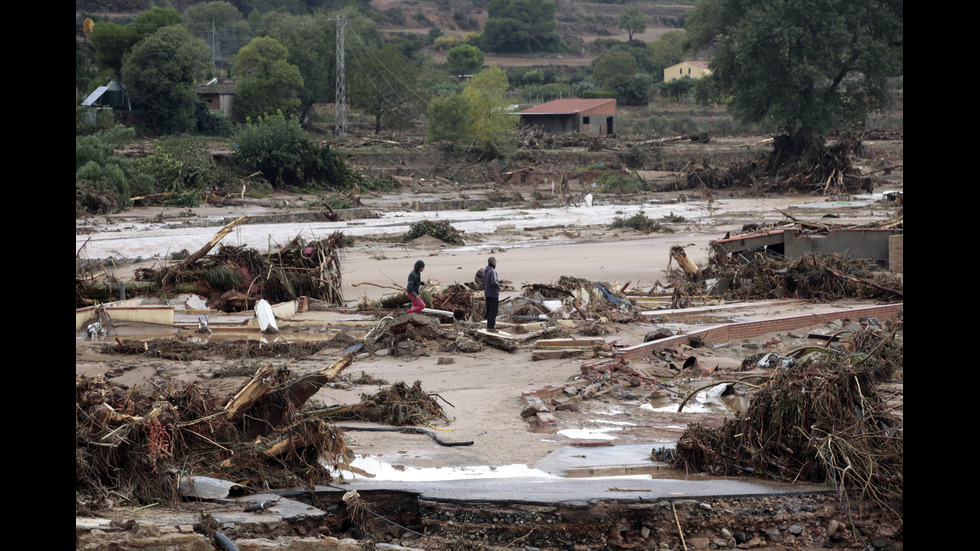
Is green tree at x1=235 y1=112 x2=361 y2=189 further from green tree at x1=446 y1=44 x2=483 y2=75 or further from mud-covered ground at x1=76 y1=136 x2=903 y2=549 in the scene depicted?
green tree at x1=446 y1=44 x2=483 y2=75

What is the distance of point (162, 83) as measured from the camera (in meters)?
51.1

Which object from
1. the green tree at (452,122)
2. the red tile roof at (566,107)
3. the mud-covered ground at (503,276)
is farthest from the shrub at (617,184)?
the red tile roof at (566,107)

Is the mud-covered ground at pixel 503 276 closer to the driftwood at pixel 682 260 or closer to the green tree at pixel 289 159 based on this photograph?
the driftwood at pixel 682 260

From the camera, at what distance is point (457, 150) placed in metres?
53.1

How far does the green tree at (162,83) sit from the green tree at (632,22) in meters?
80.2

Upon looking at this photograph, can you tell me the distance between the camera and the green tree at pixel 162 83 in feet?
169


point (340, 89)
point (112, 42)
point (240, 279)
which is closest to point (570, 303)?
point (240, 279)

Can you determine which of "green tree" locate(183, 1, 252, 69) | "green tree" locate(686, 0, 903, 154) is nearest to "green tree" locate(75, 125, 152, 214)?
"green tree" locate(686, 0, 903, 154)

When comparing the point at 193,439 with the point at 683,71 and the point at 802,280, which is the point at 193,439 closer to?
the point at 802,280

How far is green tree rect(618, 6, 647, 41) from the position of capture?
403ft

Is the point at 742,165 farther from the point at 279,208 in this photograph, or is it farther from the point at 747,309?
the point at 747,309

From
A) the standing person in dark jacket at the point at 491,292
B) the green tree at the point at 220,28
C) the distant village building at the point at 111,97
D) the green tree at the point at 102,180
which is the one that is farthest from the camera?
the green tree at the point at 220,28
